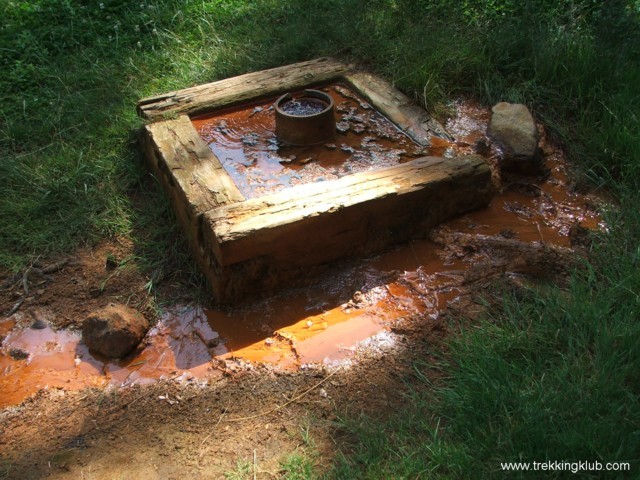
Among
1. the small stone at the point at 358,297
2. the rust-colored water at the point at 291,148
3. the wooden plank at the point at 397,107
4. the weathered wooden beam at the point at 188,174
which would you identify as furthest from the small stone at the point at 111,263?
the wooden plank at the point at 397,107

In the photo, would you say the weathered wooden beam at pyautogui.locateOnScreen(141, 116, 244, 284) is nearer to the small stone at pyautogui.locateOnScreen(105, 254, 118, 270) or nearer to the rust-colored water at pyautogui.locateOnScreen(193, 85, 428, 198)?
the rust-colored water at pyautogui.locateOnScreen(193, 85, 428, 198)

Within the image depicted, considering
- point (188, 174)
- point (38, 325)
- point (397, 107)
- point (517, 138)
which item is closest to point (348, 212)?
point (188, 174)

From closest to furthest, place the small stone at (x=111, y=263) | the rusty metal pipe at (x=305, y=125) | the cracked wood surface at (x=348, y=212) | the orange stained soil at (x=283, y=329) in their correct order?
1. the orange stained soil at (x=283, y=329)
2. the cracked wood surface at (x=348, y=212)
3. the small stone at (x=111, y=263)
4. the rusty metal pipe at (x=305, y=125)

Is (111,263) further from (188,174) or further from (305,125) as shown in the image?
(305,125)

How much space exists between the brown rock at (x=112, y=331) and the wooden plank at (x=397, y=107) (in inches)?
75.9

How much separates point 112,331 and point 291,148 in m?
1.47

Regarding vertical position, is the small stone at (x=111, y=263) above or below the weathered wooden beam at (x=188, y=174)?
below

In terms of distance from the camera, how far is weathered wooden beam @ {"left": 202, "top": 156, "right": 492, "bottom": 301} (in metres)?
3.03

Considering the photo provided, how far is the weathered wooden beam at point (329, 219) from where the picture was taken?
303cm

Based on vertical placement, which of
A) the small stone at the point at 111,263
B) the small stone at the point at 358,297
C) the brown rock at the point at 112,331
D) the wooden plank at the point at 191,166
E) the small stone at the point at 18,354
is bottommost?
the small stone at the point at 18,354

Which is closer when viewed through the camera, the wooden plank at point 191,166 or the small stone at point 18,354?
the small stone at point 18,354

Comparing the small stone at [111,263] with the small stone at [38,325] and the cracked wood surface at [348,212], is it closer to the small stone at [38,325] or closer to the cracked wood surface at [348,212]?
the small stone at [38,325]

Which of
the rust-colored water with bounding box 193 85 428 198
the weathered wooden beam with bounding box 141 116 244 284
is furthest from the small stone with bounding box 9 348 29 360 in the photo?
the rust-colored water with bounding box 193 85 428 198

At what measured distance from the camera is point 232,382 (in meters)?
2.79
